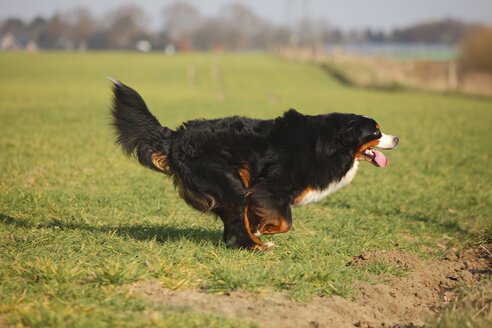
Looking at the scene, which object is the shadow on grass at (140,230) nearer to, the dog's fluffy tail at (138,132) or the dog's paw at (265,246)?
the dog's paw at (265,246)

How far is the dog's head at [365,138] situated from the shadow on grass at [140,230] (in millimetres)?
1641

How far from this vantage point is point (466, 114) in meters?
18.1

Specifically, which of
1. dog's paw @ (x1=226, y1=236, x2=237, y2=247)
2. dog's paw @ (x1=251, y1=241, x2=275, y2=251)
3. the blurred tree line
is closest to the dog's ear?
dog's paw @ (x1=251, y1=241, x2=275, y2=251)

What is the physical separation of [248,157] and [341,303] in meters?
1.53

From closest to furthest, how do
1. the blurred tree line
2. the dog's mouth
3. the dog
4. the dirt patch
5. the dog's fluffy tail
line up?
the dirt patch → the dog → the dog's fluffy tail → the dog's mouth → the blurred tree line

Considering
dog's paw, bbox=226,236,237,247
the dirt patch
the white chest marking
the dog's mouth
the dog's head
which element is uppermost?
the dog's head

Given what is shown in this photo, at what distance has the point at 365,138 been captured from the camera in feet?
14.4

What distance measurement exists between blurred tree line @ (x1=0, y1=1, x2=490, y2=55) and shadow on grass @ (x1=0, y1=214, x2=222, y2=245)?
101089mm

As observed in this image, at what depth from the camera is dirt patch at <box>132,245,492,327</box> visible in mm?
3186

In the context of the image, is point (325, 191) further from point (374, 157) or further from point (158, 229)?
point (158, 229)

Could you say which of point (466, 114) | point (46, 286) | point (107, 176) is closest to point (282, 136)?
point (46, 286)

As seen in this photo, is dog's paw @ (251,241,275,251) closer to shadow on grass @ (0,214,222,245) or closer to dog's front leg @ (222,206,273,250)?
dog's front leg @ (222,206,273,250)

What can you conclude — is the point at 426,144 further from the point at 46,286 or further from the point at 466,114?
the point at 46,286

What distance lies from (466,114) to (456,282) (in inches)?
620
